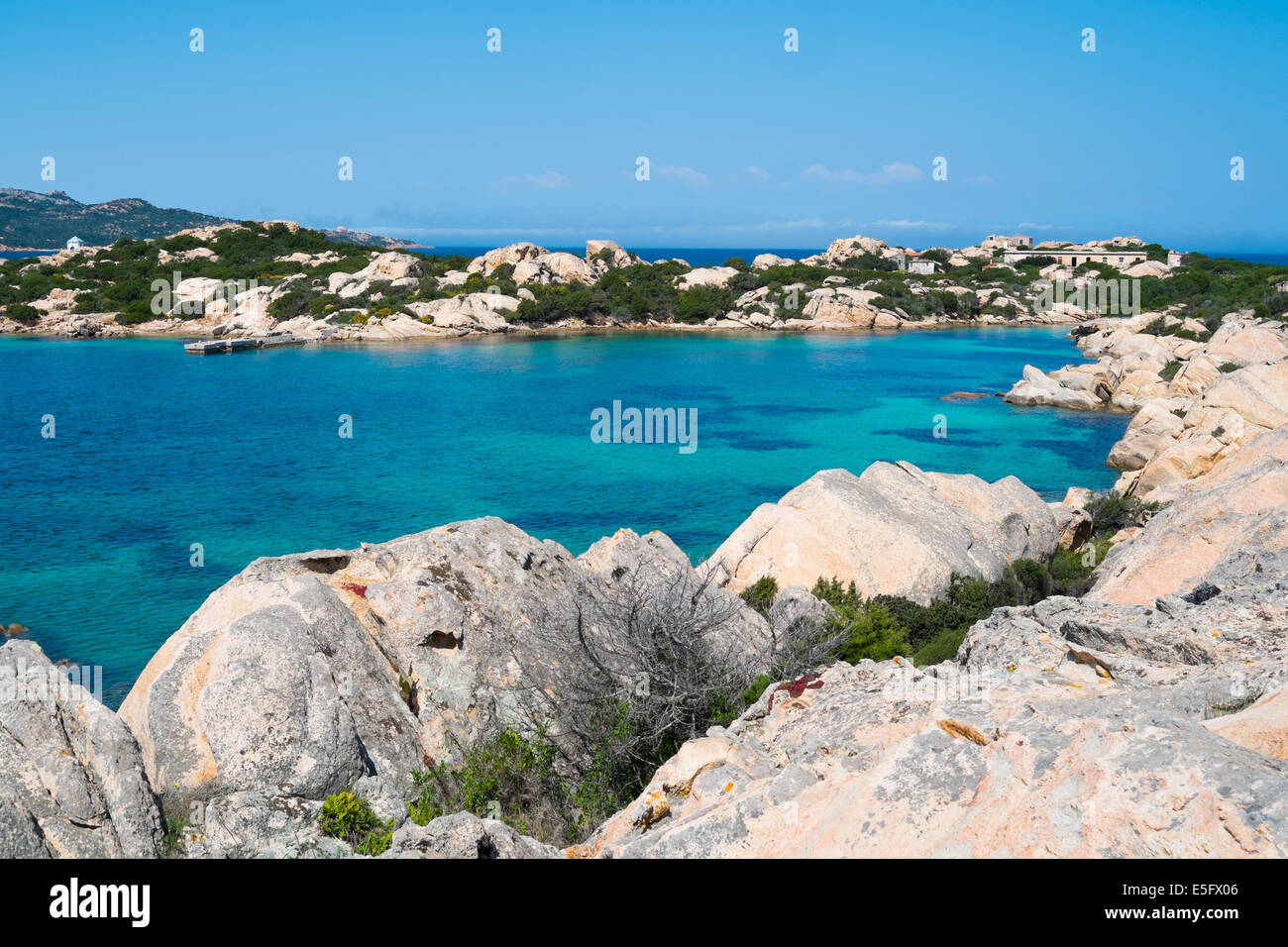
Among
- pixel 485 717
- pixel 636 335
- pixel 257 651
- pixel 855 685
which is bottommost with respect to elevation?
pixel 485 717

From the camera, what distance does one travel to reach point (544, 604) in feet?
40.3

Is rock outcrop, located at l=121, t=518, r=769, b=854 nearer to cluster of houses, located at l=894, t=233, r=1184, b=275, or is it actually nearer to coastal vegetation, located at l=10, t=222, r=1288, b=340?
coastal vegetation, located at l=10, t=222, r=1288, b=340

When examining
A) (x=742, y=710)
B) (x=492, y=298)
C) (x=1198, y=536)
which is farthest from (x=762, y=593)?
(x=492, y=298)

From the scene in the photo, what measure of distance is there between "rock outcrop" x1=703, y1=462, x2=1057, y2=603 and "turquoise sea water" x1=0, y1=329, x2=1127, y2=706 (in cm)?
709

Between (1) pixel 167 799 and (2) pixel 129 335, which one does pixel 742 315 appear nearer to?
(2) pixel 129 335

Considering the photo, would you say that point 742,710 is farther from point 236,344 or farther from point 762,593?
point 236,344

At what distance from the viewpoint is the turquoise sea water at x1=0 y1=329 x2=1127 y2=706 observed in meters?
23.2

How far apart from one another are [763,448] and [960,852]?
34.3m

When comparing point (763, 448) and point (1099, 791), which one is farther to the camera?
point (763, 448)

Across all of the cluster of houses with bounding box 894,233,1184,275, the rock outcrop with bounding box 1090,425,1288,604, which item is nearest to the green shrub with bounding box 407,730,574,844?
the rock outcrop with bounding box 1090,425,1288,604

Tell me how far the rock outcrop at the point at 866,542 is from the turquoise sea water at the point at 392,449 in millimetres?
7092
